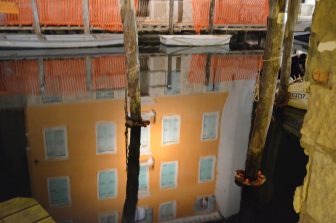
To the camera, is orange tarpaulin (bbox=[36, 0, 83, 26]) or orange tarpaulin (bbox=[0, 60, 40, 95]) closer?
orange tarpaulin (bbox=[0, 60, 40, 95])

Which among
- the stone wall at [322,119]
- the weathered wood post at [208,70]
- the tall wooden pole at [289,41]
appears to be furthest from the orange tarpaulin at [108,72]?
the stone wall at [322,119]

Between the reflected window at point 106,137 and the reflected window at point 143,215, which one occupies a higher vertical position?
the reflected window at point 106,137

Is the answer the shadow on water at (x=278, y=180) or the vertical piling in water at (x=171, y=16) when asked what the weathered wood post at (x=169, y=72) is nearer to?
the vertical piling in water at (x=171, y=16)

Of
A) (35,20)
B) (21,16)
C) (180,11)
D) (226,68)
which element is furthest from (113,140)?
(180,11)

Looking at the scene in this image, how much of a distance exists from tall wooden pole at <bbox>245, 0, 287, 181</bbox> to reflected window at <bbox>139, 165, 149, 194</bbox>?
260 cm

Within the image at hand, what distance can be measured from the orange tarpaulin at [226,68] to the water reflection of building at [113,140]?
18 centimetres

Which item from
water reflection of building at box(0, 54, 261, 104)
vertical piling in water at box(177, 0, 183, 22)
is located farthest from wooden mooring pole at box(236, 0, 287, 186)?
vertical piling in water at box(177, 0, 183, 22)

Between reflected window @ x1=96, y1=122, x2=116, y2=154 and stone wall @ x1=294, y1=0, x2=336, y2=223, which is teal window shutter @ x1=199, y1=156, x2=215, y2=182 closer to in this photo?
reflected window @ x1=96, y1=122, x2=116, y2=154

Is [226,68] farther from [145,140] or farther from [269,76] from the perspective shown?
[269,76]

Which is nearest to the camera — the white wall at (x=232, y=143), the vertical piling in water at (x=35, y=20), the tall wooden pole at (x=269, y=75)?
the tall wooden pole at (x=269, y=75)

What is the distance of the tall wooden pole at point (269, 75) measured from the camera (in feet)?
20.9

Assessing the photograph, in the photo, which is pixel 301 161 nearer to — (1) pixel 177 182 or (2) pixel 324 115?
(1) pixel 177 182

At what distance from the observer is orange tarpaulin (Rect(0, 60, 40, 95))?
13.1 m

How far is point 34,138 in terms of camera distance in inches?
382
